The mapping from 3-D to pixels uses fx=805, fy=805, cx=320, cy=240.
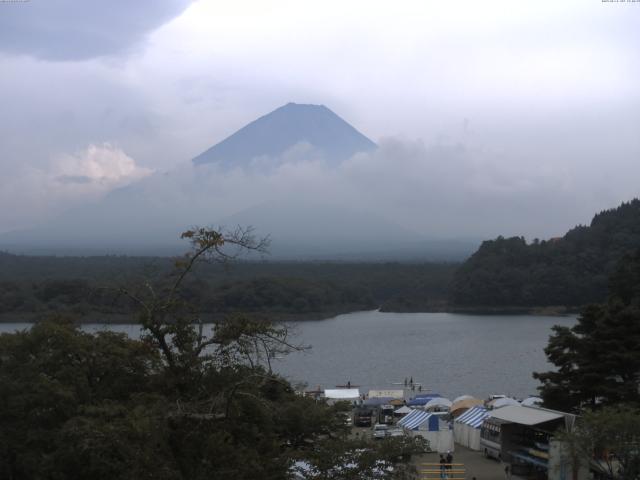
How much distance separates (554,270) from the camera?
156 ft

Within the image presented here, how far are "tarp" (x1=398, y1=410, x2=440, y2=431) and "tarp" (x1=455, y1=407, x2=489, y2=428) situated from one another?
58 centimetres

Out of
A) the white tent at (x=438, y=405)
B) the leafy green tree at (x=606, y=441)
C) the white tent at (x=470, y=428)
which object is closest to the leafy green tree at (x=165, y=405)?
the leafy green tree at (x=606, y=441)

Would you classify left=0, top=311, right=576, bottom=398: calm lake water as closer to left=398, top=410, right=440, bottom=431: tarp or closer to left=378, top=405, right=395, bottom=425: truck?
left=378, top=405, right=395, bottom=425: truck

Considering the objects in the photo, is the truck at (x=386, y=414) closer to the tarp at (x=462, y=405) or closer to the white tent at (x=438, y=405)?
the white tent at (x=438, y=405)

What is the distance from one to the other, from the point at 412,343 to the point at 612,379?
2128cm

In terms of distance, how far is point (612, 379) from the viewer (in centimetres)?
1090

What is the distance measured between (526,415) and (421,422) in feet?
8.08

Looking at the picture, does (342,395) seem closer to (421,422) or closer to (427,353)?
(421,422)

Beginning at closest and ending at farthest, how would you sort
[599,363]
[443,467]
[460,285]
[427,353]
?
A: [443,467] < [599,363] < [427,353] < [460,285]

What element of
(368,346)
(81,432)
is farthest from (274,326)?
(368,346)

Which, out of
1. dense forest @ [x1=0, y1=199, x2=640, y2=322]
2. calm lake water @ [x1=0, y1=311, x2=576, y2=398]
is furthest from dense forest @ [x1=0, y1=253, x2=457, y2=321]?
calm lake water @ [x1=0, y1=311, x2=576, y2=398]

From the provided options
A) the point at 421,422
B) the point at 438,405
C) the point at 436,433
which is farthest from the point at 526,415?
the point at 438,405

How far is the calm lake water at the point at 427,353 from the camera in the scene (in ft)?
73.9

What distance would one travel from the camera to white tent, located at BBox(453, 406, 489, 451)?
11.8m
